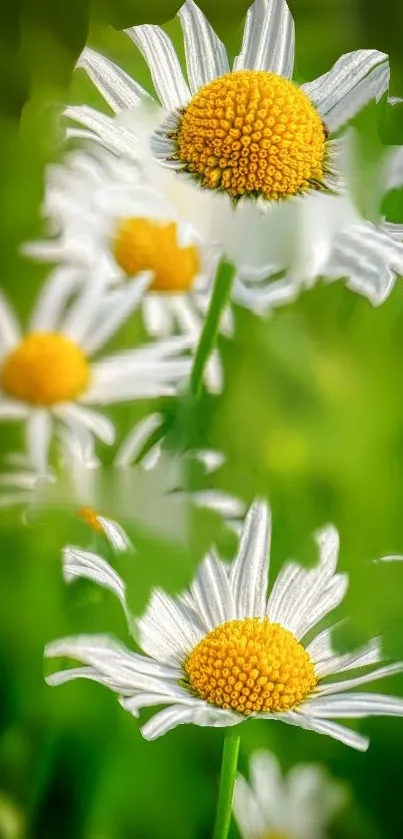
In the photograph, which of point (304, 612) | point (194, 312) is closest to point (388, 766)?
point (304, 612)

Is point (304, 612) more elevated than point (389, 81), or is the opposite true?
point (389, 81)

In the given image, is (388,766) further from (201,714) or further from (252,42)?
(252,42)

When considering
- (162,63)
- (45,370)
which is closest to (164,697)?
(45,370)

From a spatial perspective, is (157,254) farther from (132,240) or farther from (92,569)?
(92,569)

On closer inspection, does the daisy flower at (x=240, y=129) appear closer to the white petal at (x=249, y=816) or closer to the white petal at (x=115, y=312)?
the white petal at (x=115, y=312)
